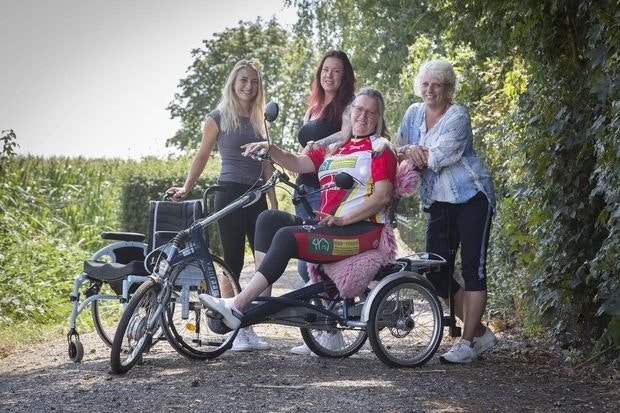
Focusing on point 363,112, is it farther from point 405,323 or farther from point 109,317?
point 109,317

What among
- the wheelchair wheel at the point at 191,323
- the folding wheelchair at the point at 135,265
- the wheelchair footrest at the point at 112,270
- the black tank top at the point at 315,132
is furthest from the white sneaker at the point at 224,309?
the black tank top at the point at 315,132

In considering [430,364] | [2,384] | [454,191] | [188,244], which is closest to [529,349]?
[430,364]

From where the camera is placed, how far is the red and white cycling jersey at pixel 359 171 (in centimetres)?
697

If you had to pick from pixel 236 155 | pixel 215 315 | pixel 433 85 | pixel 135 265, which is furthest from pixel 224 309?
pixel 433 85

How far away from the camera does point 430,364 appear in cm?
722

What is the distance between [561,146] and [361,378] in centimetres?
196

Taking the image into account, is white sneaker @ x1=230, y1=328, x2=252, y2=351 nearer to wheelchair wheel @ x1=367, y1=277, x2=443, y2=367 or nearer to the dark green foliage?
wheelchair wheel @ x1=367, y1=277, x2=443, y2=367

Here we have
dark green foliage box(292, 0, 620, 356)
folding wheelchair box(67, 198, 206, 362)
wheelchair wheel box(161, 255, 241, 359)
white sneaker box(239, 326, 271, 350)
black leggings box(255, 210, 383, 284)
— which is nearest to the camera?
dark green foliage box(292, 0, 620, 356)

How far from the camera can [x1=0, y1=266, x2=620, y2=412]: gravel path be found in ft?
18.5

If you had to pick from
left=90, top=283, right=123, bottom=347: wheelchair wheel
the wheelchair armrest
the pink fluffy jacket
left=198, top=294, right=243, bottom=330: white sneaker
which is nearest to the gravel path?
left=90, top=283, right=123, bottom=347: wheelchair wheel

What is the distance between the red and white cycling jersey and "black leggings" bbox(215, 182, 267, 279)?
40.5 inches

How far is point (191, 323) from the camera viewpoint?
6941 mm

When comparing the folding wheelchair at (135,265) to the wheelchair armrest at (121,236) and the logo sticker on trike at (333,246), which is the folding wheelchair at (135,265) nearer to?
the wheelchair armrest at (121,236)

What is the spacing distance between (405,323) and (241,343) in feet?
4.58
